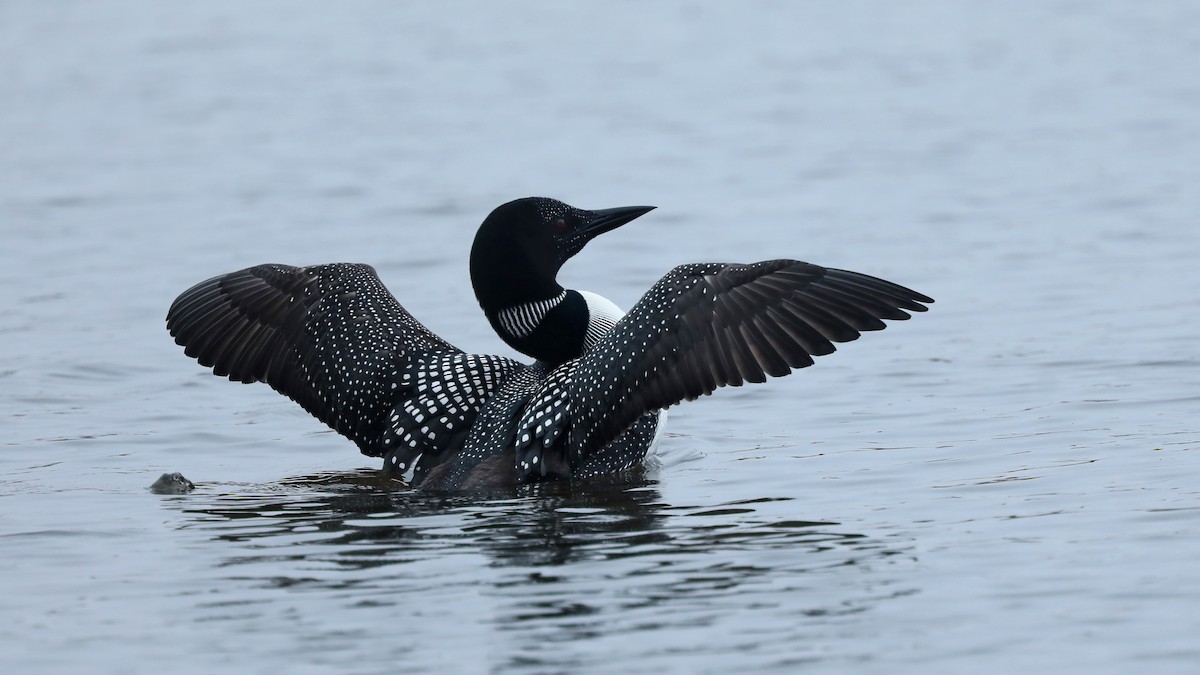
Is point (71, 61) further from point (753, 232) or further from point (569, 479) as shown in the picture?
point (569, 479)

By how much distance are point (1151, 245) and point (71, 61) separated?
38.2ft

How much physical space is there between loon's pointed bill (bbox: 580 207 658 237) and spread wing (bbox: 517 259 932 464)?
76 cm

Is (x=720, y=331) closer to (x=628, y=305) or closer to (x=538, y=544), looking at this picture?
(x=538, y=544)

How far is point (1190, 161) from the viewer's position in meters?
11.7

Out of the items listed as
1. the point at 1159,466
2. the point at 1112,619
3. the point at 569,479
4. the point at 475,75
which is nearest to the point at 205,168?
the point at 475,75

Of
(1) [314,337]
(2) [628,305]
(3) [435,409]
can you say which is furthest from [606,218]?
(2) [628,305]

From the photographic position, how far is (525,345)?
602cm

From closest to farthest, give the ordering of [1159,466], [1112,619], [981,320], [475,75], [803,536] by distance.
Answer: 1. [1112,619]
2. [803,536]
3. [1159,466]
4. [981,320]
5. [475,75]

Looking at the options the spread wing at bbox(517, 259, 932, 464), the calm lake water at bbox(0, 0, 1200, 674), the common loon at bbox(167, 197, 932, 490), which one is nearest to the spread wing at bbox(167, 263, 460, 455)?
the common loon at bbox(167, 197, 932, 490)

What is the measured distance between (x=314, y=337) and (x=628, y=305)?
3083 mm

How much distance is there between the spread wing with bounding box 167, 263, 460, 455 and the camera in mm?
6082

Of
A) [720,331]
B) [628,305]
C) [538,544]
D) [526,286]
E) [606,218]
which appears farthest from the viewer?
[628,305]

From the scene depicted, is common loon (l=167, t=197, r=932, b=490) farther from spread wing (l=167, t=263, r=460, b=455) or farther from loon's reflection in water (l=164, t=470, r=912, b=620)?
loon's reflection in water (l=164, t=470, r=912, b=620)

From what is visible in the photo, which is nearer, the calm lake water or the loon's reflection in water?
the calm lake water
